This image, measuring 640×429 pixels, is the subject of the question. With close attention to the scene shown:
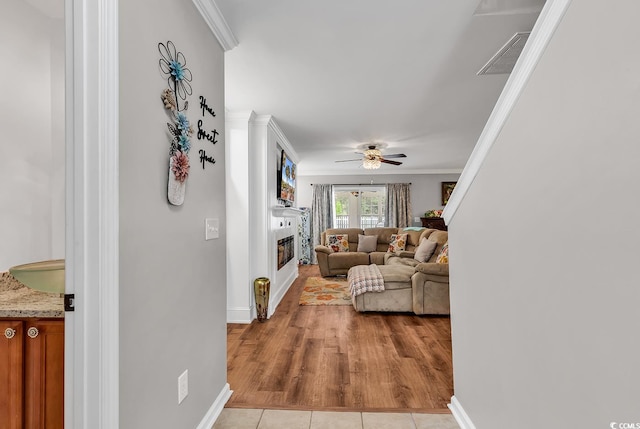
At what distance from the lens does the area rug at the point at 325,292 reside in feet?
14.5

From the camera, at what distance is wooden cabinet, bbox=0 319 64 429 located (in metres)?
1.09

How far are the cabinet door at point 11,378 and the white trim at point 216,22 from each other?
1643 mm

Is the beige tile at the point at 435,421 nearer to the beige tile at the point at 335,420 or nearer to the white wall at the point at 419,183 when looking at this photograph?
the beige tile at the point at 335,420

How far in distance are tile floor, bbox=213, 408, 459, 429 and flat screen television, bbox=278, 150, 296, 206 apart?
2.96 m

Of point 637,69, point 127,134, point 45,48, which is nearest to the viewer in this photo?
point 637,69

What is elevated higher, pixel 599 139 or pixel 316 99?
pixel 316 99

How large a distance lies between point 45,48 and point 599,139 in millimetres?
2432

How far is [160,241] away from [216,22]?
1340 millimetres

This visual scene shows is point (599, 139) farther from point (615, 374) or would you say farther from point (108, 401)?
point (108, 401)

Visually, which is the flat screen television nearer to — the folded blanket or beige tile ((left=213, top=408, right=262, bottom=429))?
the folded blanket

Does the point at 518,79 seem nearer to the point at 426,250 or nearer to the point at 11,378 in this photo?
the point at 11,378

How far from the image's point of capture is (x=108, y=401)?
3.23 ft

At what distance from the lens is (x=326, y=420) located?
1.79 meters

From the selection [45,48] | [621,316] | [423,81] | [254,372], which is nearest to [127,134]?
[45,48]
